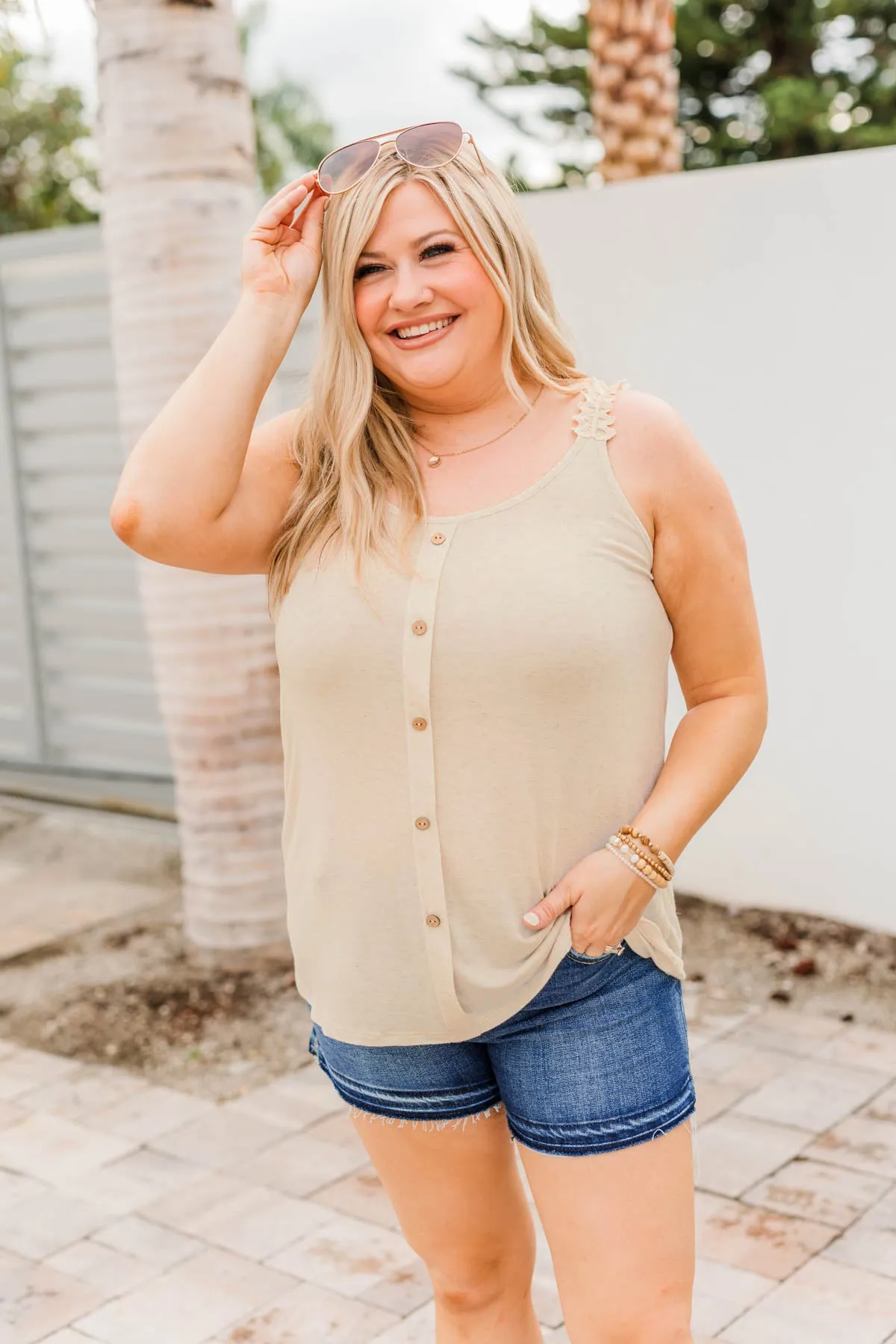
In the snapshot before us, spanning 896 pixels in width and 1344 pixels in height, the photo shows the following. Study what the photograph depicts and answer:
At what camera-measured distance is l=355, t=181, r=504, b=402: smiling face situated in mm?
1794

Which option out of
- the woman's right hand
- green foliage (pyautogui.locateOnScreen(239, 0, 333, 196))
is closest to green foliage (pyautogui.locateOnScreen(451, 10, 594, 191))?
green foliage (pyautogui.locateOnScreen(239, 0, 333, 196))

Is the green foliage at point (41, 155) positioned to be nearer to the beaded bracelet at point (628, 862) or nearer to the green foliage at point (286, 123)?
the green foliage at point (286, 123)

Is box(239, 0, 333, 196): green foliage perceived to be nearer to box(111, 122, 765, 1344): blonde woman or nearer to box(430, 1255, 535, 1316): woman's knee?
box(111, 122, 765, 1344): blonde woman

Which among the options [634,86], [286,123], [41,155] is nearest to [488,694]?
[634,86]

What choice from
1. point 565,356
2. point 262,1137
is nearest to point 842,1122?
point 262,1137

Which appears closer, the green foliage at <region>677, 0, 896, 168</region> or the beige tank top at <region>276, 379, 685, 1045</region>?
the beige tank top at <region>276, 379, 685, 1045</region>

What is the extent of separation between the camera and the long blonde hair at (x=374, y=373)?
5.90ft

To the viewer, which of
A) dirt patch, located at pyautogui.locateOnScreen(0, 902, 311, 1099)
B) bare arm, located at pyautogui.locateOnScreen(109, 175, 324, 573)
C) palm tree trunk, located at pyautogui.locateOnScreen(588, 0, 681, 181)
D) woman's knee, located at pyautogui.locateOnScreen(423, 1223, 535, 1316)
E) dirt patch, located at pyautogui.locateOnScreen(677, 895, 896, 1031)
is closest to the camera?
bare arm, located at pyautogui.locateOnScreen(109, 175, 324, 573)

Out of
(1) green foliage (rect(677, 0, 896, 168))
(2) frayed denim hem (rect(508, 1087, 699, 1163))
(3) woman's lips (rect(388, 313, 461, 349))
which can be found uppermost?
(1) green foliage (rect(677, 0, 896, 168))

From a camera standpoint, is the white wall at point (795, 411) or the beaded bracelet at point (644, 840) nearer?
the beaded bracelet at point (644, 840)

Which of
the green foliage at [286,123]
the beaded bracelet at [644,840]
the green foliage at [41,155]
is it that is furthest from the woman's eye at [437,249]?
the green foliage at [286,123]

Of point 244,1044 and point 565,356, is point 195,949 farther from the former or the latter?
point 565,356

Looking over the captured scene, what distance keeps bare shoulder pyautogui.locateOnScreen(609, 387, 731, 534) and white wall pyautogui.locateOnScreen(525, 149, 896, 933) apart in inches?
108

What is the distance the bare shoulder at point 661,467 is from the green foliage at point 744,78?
17.2 m
